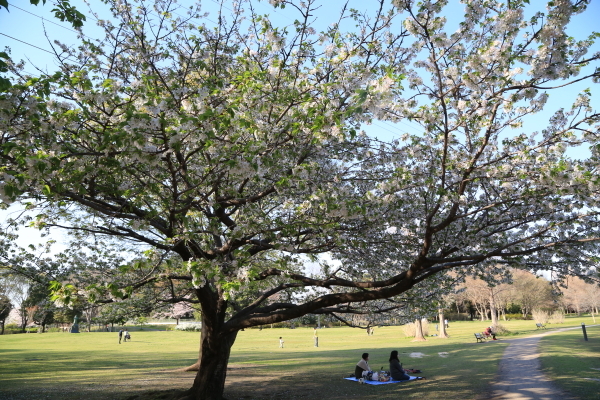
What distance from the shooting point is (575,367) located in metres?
14.0

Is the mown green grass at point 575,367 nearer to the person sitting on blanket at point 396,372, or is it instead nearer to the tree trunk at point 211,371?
the person sitting on blanket at point 396,372

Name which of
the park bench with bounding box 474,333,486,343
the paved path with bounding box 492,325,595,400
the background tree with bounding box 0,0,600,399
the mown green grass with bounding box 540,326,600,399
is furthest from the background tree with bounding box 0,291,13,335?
the mown green grass with bounding box 540,326,600,399

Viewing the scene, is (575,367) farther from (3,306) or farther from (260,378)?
(3,306)

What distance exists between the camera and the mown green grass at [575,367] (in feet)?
33.6

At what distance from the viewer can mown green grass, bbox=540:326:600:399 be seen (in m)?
10.2

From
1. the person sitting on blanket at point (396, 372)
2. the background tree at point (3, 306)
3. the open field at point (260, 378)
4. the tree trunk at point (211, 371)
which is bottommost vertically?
the open field at point (260, 378)

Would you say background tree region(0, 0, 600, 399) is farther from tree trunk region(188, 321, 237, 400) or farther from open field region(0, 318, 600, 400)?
open field region(0, 318, 600, 400)

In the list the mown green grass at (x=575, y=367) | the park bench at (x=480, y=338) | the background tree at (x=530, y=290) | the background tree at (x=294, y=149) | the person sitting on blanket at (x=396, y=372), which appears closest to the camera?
the background tree at (x=294, y=149)

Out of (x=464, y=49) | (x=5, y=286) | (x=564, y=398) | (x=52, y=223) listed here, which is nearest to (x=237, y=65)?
(x=464, y=49)

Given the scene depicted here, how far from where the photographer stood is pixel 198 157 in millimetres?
9383

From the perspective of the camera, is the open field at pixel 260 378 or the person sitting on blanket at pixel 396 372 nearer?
the open field at pixel 260 378

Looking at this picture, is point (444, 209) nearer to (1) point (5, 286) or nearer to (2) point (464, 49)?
(2) point (464, 49)

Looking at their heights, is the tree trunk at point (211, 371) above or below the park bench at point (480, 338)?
above

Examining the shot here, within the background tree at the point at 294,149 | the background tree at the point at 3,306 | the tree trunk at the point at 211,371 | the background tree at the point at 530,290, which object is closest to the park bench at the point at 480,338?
the background tree at the point at 294,149
